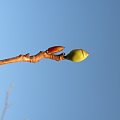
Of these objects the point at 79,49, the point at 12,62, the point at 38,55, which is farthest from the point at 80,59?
the point at 12,62

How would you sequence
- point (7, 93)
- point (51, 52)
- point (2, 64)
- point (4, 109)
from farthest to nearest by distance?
point (7, 93), point (4, 109), point (51, 52), point (2, 64)

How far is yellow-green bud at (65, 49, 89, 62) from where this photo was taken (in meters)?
2.49

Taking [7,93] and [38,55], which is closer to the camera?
[38,55]

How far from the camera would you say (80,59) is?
2514 mm

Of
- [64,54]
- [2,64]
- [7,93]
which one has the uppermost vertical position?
[7,93]

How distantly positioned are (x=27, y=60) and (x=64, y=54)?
36cm

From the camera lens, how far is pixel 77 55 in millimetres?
2504

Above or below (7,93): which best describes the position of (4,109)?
below

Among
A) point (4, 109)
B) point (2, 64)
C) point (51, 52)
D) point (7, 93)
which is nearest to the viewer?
point (2, 64)

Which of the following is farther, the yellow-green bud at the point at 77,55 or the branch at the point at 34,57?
the yellow-green bud at the point at 77,55

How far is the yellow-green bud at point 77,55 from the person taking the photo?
2.49 meters

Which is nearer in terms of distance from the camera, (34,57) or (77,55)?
(34,57)

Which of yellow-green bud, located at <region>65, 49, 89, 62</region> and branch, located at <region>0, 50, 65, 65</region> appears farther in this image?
yellow-green bud, located at <region>65, 49, 89, 62</region>

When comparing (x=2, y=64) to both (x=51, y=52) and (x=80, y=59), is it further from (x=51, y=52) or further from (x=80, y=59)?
(x=80, y=59)
